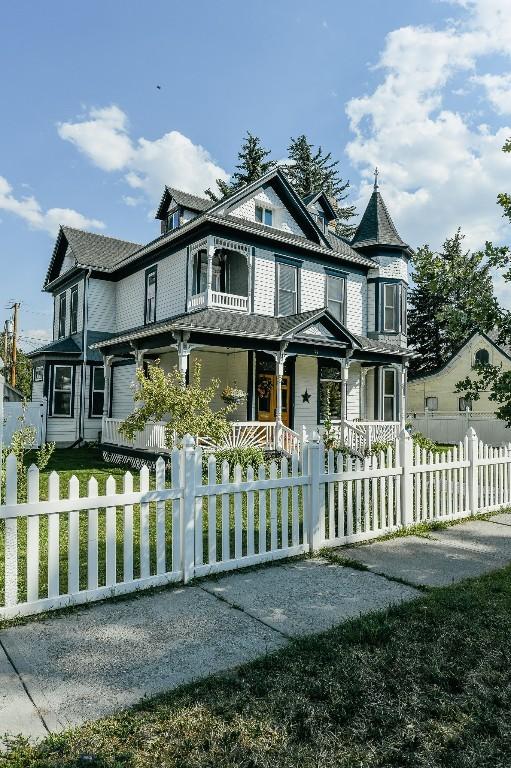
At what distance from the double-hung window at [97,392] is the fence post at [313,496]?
1608cm

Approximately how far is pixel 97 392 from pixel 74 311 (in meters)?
4.28

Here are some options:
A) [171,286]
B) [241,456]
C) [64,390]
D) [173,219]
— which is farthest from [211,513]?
[64,390]

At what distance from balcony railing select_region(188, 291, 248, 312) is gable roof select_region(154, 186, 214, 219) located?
4.89 m

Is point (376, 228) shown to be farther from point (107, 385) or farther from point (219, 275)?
point (107, 385)

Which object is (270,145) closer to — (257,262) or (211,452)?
(257,262)

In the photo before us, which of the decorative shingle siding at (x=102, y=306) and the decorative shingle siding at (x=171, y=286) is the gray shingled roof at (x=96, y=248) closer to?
the decorative shingle siding at (x=102, y=306)

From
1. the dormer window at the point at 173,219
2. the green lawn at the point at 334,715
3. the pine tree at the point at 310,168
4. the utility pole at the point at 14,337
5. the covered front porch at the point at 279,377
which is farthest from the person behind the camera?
the pine tree at the point at 310,168

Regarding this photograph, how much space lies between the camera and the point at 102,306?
69.8 ft

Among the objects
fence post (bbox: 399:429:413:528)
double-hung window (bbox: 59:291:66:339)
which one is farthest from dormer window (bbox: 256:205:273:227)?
fence post (bbox: 399:429:413:528)

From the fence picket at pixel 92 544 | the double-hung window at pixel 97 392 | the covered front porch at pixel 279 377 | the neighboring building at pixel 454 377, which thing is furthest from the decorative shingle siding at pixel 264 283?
the neighboring building at pixel 454 377

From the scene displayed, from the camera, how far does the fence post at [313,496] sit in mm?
6066

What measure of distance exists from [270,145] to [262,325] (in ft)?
93.6

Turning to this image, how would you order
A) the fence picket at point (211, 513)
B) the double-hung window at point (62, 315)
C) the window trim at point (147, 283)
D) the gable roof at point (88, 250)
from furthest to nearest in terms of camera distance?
the double-hung window at point (62, 315), the gable roof at point (88, 250), the window trim at point (147, 283), the fence picket at point (211, 513)

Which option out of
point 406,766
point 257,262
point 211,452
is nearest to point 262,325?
point 257,262
